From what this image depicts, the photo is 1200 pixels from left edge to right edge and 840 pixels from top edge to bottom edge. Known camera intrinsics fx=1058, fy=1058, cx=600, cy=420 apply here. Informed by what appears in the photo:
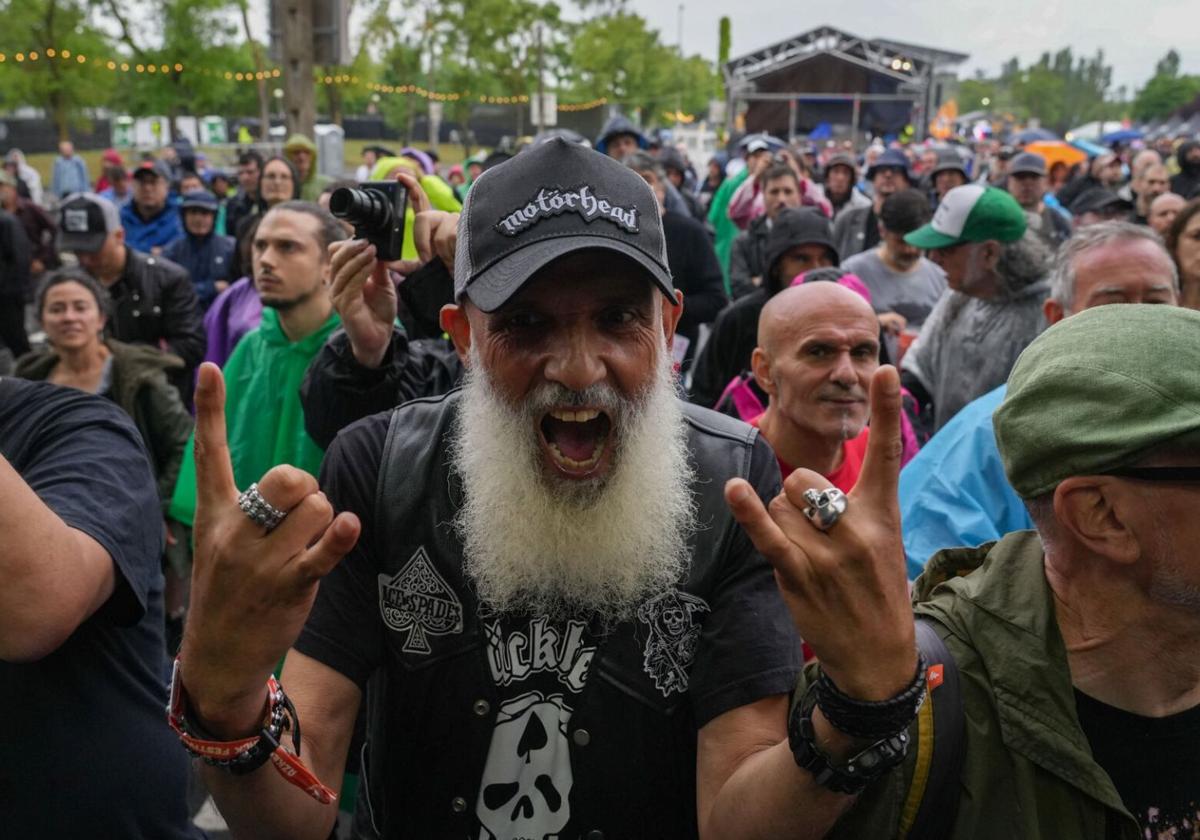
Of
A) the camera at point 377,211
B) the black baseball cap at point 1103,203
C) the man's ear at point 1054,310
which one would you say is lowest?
the black baseball cap at point 1103,203

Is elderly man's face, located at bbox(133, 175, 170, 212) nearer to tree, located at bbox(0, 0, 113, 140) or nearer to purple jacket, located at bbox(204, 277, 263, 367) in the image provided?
purple jacket, located at bbox(204, 277, 263, 367)

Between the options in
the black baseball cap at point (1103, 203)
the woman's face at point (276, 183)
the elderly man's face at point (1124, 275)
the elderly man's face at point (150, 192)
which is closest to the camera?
the elderly man's face at point (1124, 275)

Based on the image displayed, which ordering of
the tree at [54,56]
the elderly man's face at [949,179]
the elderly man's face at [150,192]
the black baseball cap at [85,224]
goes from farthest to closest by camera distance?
the tree at [54,56], the elderly man's face at [949,179], the elderly man's face at [150,192], the black baseball cap at [85,224]

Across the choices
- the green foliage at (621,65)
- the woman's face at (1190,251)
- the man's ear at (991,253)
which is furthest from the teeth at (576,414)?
the green foliage at (621,65)

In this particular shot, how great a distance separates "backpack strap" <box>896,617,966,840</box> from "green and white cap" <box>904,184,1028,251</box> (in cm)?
338

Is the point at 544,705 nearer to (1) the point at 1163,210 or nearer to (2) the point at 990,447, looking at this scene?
(2) the point at 990,447

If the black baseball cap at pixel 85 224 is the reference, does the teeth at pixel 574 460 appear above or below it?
above

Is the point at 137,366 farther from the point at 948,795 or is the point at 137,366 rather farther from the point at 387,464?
the point at 948,795

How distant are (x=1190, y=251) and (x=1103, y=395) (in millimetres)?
3181

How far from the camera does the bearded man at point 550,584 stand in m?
1.73

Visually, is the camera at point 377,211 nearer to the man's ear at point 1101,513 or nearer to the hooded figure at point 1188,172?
the man's ear at point 1101,513

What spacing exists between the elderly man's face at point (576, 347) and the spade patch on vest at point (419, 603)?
27 cm

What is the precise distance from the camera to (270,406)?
3.95 m

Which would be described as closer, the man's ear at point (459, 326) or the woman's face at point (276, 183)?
the man's ear at point (459, 326)
